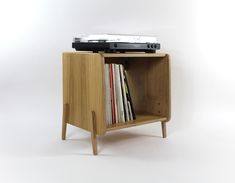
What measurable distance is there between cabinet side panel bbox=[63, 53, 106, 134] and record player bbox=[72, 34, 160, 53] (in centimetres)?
6

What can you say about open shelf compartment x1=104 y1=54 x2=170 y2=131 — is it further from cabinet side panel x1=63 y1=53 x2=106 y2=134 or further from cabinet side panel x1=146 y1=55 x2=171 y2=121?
cabinet side panel x1=63 y1=53 x2=106 y2=134

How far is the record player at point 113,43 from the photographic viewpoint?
5.38 feet

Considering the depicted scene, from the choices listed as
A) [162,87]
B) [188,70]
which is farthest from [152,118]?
[188,70]

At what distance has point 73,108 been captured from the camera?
178 cm

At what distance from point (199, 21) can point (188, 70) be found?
1.03 feet

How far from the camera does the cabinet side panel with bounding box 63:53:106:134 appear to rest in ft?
5.17

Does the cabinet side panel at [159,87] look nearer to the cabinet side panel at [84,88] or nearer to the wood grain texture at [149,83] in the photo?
the wood grain texture at [149,83]

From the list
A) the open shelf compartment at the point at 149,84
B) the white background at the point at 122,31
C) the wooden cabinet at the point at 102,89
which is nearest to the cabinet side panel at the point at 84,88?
the wooden cabinet at the point at 102,89

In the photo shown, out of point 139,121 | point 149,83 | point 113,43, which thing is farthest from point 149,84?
point 113,43

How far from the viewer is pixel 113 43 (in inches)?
64.4

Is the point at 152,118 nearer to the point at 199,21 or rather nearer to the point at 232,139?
the point at 232,139

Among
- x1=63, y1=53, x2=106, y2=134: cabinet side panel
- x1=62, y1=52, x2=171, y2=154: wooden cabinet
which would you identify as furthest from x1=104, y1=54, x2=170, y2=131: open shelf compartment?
x1=63, y1=53, x2=106, y2=134: cabinet side panel

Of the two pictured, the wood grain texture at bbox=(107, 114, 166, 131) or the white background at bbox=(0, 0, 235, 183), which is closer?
the wood grain texture at bbox=(107, 114, 166, 131)

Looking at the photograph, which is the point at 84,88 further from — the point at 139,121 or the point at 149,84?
the point at 149,84
